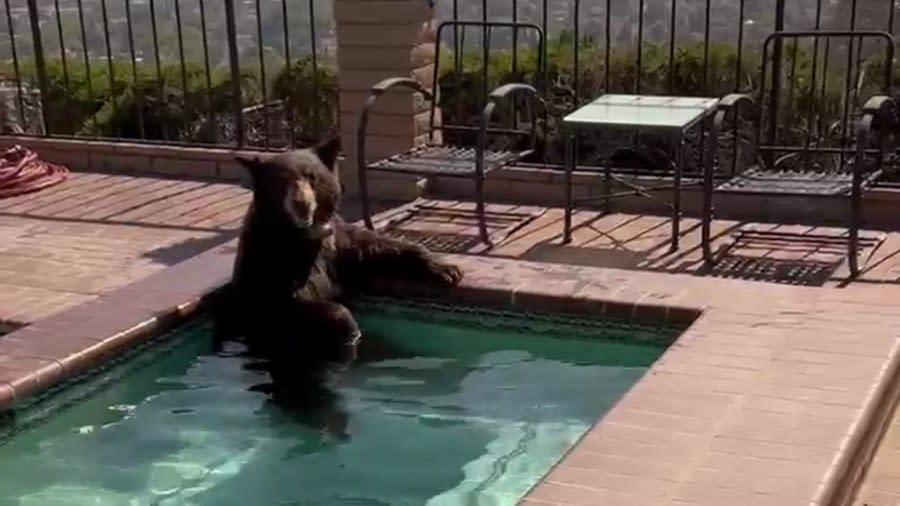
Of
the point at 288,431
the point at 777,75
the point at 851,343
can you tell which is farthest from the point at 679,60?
the point at 288,431

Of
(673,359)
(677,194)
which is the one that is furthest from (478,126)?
(673,359)

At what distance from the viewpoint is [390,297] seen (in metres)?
5.14

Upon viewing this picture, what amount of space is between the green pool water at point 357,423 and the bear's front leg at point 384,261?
Answer: 0.17m

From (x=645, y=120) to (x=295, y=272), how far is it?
1.64 m

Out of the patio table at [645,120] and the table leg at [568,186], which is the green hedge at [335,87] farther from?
the table leg at [568,186]

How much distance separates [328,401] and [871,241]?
253 cm

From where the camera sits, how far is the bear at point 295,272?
15.0 ft

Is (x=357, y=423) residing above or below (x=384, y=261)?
below

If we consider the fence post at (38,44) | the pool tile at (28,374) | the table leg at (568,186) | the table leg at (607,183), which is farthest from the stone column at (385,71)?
the pool tile at (28,374)

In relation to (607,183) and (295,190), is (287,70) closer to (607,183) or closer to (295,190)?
(607,183)

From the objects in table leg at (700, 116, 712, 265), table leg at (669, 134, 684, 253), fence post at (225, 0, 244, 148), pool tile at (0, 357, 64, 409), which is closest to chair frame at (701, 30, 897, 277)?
table leg at (700, 116, 712, 265)

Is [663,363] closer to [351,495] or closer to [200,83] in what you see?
[351,495]

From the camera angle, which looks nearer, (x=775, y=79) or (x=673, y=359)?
(x=673, y=359)

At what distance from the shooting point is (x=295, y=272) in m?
4.73
